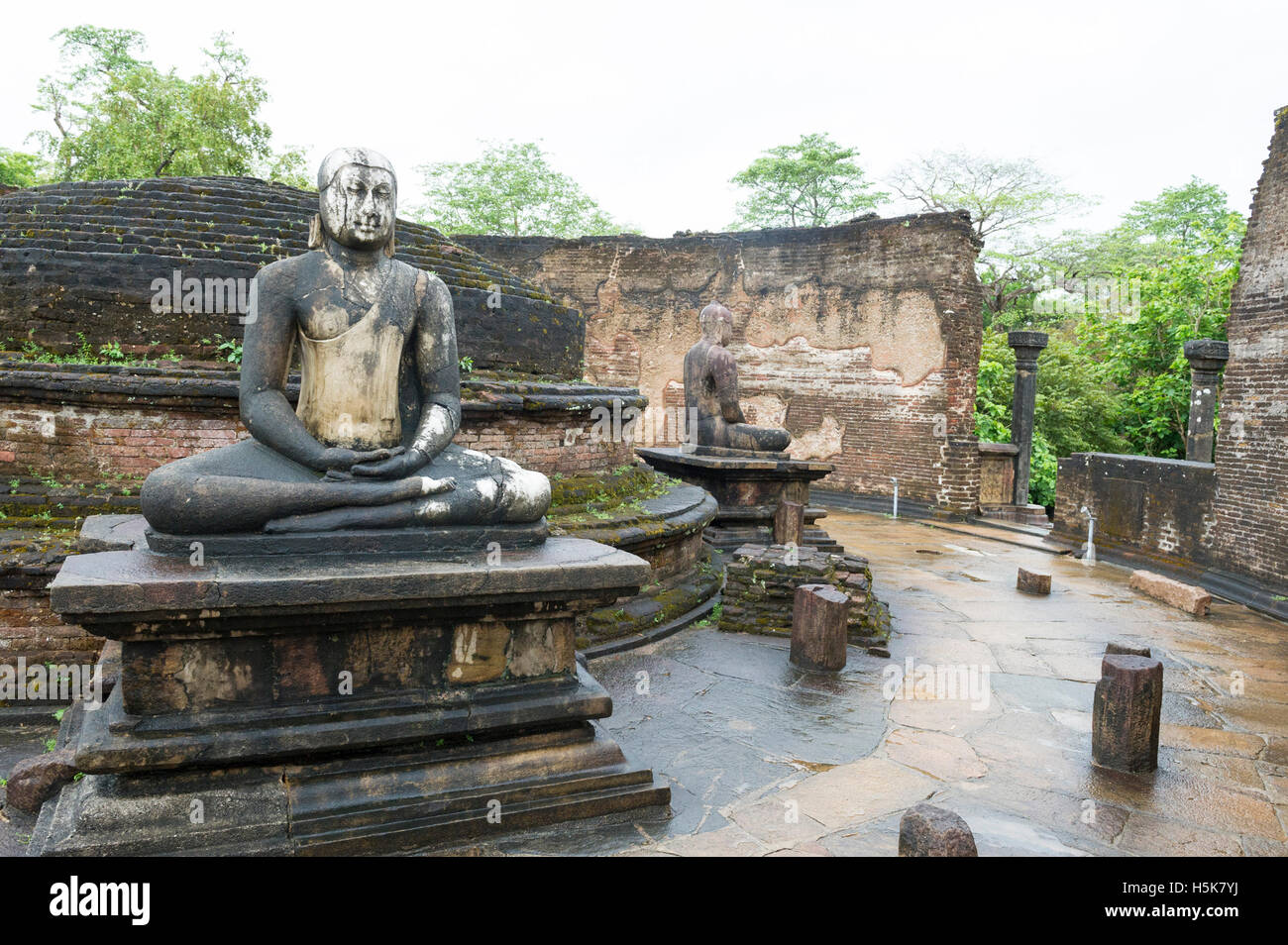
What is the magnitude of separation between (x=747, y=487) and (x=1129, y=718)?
5.26 m

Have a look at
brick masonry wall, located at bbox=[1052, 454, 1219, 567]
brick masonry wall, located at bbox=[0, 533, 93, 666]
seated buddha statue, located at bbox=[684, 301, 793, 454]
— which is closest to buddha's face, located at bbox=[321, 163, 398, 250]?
brick masonry wall, located at bbox=[0, 533, 93, 666]

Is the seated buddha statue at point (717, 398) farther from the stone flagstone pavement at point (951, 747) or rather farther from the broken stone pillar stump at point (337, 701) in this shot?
the broken stone pillar stump at point (337, 701)

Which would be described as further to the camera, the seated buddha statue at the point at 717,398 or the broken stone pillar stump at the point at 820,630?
the seated buddha statue at the point at 717,398

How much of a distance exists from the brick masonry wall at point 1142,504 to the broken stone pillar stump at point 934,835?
289 inches

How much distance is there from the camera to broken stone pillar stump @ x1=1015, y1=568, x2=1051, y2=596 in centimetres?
720

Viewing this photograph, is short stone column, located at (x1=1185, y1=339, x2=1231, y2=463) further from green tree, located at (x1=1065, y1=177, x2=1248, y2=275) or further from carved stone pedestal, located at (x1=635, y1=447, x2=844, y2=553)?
green tree, located at (x1=1065, y1=177, x2=1248, y2=275)

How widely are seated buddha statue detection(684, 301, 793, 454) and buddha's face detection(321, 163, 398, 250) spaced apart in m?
5.99

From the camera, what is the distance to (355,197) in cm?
298

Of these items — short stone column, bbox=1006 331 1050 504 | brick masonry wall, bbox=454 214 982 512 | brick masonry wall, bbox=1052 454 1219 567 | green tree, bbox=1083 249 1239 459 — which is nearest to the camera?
brick masonry wall, bbox=1052 454 1219 567

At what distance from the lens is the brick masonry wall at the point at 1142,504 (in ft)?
27.0

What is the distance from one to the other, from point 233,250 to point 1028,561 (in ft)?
27.1

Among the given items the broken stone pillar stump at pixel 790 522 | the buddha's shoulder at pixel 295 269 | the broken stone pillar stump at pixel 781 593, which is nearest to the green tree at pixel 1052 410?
the broken stone pillar stump at pixel 790 522

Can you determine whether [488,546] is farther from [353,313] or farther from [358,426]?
[353,313]

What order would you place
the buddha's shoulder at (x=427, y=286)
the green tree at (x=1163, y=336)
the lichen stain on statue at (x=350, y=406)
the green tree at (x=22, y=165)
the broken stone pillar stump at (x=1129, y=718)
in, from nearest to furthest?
the lichen stain on statue at (x=350, y=406)
the buddha's shoulder at (x=427, y=286)
the broken stone pillar stump at (x=1129, y=718)
the green tree at (x=1163, y=336)
the green tree at (x=22, y=165)
